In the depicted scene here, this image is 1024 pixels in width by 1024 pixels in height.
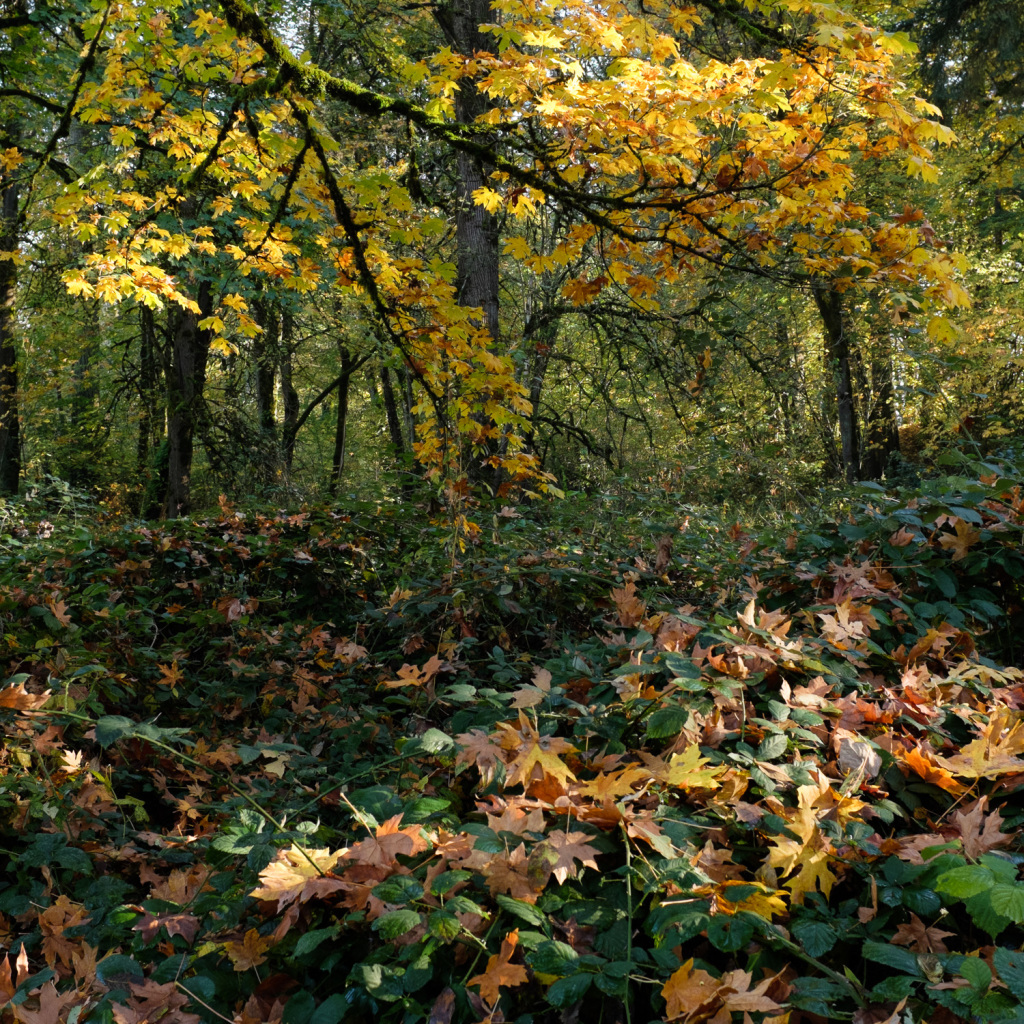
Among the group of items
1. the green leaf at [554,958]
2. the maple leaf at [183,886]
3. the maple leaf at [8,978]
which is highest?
the green leaf at [554,958]

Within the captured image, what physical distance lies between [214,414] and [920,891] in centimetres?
1050

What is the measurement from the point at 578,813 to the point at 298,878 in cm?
65

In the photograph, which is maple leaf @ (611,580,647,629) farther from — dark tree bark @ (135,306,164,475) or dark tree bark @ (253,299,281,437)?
dark tree bark @ (135,306,164,475)

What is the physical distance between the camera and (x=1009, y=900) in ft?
4.42

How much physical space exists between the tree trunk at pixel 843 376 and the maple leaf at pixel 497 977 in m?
8.55

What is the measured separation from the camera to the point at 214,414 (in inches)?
415

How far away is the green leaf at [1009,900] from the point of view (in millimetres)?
1319

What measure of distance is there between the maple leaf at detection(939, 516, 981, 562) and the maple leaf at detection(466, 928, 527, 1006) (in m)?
2.72

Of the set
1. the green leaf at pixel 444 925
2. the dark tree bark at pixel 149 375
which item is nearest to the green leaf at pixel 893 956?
the green leaf at pixel 444 925

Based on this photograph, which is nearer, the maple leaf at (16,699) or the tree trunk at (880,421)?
the maple leaf at (16,699)

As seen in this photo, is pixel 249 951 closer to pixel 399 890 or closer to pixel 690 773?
pixel 399 890

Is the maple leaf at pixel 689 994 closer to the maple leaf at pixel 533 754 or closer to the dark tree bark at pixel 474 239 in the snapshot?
the maple leaf at pixel 533 754

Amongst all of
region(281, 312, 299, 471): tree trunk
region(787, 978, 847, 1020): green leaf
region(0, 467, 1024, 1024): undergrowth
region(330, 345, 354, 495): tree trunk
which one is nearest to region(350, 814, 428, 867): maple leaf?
region(0, 467, 1024, 1024): undergrowth

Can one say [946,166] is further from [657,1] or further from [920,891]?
[920,891]
